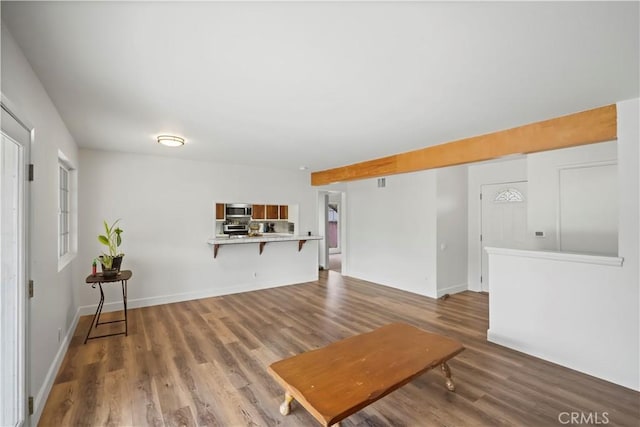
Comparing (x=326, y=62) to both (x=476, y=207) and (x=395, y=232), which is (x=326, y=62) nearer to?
(x=395, y=232)

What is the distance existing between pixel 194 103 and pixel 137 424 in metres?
2.51

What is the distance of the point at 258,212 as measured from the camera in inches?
237

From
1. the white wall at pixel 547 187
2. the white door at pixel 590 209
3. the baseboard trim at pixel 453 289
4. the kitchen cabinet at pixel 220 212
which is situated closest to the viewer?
the white door at pixel 590 209

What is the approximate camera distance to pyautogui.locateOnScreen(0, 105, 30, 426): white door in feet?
5.43

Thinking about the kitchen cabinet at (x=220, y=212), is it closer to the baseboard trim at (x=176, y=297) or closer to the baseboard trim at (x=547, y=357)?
the baseboard trim at (x=176, y=297)

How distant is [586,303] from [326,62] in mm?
3218

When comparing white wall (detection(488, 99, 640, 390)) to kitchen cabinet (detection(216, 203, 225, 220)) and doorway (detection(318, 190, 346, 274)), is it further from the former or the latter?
kitchen cabinet (detection(216, 203, 225, 220))

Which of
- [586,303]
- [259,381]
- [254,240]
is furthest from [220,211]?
[586,303]

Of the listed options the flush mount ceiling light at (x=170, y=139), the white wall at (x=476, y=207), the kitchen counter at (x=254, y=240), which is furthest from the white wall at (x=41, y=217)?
the white wall at (x=476, y=207)

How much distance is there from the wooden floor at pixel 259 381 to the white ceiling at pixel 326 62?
246 centimetres

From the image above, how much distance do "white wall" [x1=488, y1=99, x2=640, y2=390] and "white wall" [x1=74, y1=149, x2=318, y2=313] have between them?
4.14 meters

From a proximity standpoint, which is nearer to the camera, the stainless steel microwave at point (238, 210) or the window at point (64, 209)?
the window at point (64, 209)

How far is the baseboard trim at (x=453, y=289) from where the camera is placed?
205 inches

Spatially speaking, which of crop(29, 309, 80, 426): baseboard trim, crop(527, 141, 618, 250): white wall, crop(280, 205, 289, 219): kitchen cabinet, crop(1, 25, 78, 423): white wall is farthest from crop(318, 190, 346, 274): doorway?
crop(29, 309, 80, 426): baseboard trim
